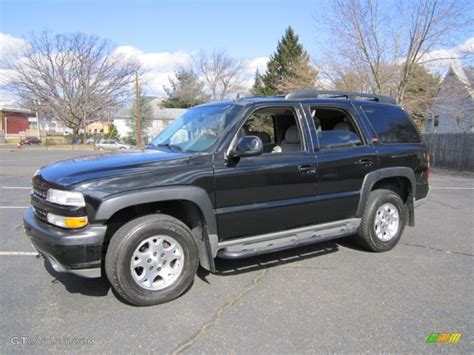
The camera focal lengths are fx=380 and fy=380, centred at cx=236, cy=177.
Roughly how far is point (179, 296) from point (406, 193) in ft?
11.6

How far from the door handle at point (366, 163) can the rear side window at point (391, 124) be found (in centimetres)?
41

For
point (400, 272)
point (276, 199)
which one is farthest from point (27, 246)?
point (400, 272)

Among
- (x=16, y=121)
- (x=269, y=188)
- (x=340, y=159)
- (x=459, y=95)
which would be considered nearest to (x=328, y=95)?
(x=340, y=159)

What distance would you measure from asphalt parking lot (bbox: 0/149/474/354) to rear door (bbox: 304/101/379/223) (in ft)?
2.36

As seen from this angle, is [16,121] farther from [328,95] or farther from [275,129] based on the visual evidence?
[328,95]

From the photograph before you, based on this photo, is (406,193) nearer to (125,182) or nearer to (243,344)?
(243,344)

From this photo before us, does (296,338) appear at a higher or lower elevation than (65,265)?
lower

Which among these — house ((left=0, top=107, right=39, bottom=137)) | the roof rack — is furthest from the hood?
house ((left=0, top=107, right=39, bottom=137))

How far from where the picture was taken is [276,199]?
400cm

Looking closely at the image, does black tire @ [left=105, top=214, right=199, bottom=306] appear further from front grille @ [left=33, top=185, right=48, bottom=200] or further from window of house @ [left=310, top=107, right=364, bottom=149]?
window of house @ [left=310, top=107, right=364, bottom=149]

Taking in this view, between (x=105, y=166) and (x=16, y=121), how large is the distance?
8438cm

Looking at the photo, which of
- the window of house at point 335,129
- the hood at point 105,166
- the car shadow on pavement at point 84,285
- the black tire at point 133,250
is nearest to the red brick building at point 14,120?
the car shadow on pavement at point 84,285

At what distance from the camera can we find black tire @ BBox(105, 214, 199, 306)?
331cm

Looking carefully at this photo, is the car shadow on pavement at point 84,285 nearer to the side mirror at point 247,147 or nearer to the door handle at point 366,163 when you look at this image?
the side mirror at point 247,147
